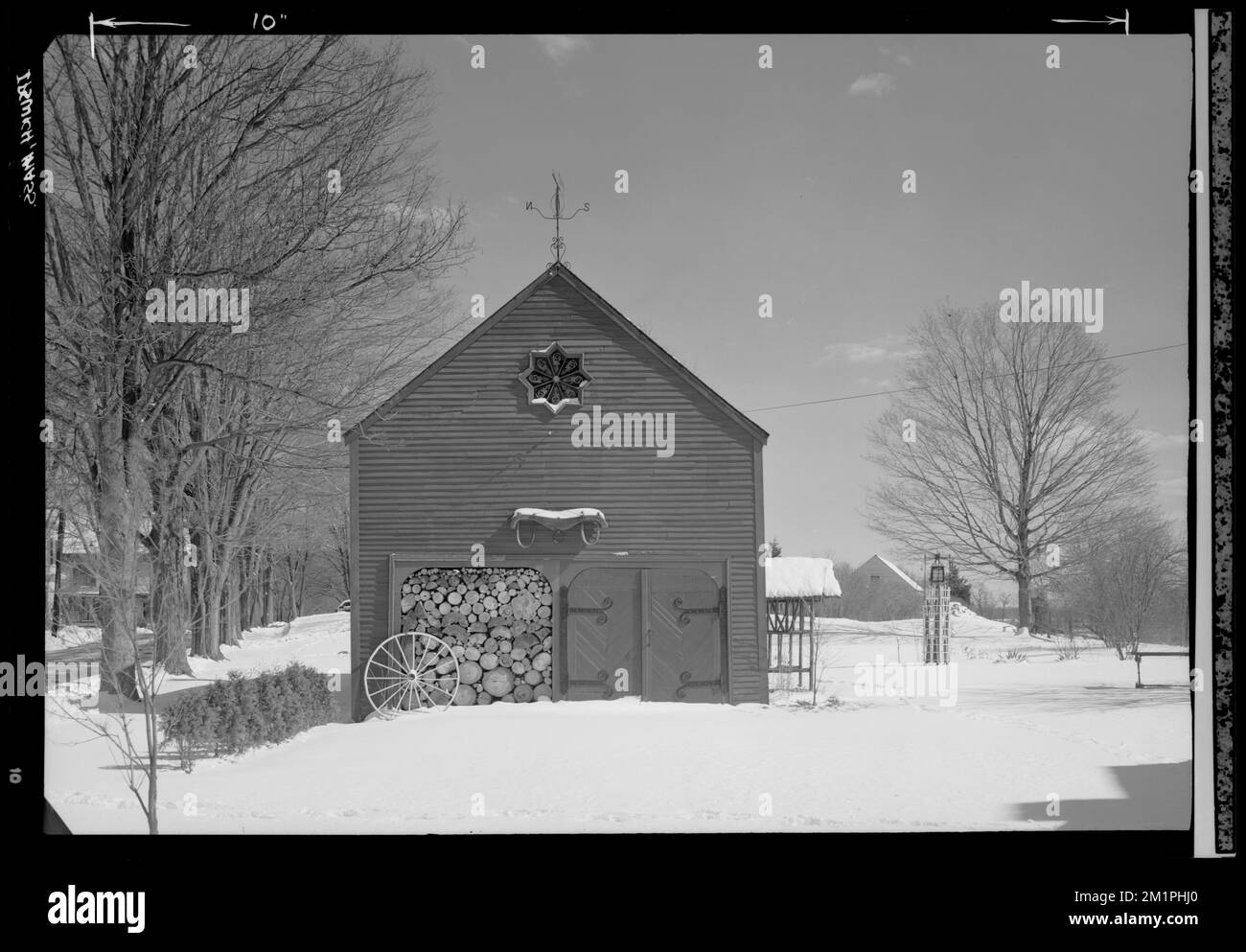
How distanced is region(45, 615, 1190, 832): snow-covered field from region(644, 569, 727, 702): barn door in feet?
1.25

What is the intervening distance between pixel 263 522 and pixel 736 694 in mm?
12241

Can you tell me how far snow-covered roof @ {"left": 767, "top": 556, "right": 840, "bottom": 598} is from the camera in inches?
613

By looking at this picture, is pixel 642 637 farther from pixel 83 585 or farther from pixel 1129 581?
pixel 1129 581

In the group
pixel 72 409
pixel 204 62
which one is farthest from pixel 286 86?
pixel 72 409

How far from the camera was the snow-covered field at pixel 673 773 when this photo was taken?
6.60 metres

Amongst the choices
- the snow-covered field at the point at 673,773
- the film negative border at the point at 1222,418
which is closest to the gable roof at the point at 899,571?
the snow-covered field at the point at 673,773

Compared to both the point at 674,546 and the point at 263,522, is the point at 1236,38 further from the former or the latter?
the point at 263,522

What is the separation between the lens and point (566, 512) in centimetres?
1130

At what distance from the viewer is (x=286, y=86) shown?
38.1 feet

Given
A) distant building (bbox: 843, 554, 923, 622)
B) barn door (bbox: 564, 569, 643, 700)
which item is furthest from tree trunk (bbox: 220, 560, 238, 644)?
distant building (bbox: 843, 554, 923, 622)

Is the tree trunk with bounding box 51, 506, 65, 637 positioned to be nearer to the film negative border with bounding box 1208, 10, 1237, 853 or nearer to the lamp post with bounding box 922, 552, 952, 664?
the film negative border with bounding box 1208, 10, 1237, 853

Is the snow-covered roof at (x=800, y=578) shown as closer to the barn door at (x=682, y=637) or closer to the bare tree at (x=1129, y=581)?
the barn door at (x=682, y=637)

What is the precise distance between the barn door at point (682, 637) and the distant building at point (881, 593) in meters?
18.5

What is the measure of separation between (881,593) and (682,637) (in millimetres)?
20437
